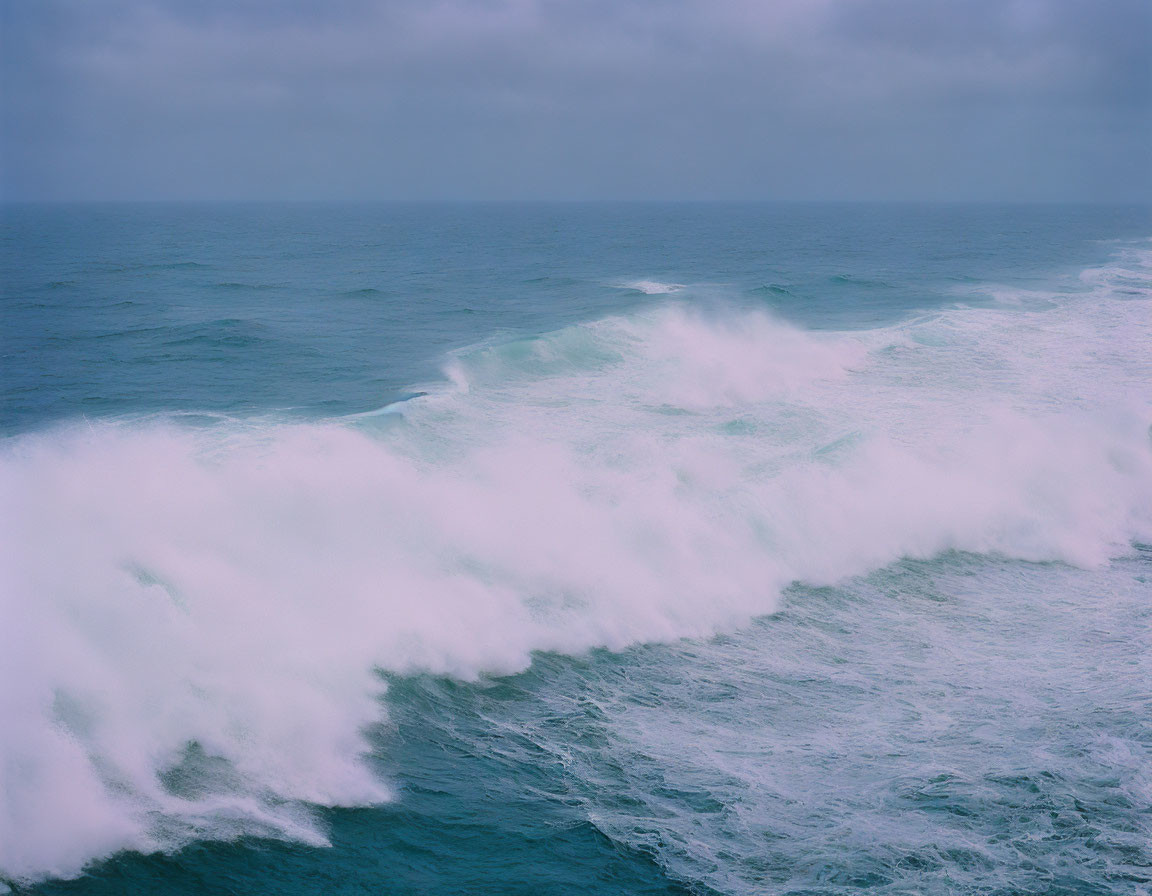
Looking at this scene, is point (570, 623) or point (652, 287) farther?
point (652, 287)

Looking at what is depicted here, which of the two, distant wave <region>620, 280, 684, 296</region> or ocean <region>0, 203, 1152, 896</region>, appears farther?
distant wave <region>620, 280, 684, 296</region>

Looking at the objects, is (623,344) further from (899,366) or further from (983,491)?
(983,491)

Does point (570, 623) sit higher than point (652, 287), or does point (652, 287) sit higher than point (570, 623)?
point (652, 287)

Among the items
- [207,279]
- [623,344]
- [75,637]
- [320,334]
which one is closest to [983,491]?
[623,344]

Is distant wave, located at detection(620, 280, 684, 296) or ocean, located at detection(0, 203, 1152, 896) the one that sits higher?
distant wave, located at detection(620, 280, 684, 296)

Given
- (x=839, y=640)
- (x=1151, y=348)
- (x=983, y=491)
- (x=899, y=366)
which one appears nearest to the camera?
(x=839, y=640)

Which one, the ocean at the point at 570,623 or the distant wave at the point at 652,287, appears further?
the distant wave at the point at 652,287

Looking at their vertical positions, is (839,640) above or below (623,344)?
below

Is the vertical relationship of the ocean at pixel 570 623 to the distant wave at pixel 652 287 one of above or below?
below
